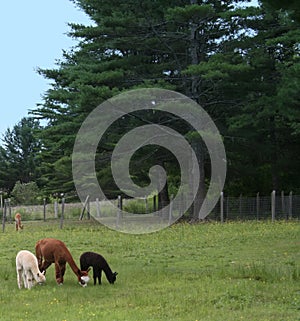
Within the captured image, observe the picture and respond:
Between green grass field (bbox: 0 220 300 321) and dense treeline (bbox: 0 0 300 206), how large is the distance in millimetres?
10988

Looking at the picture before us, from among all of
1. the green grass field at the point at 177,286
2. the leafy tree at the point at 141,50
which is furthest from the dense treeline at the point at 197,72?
the green grass field at the point at 177,286

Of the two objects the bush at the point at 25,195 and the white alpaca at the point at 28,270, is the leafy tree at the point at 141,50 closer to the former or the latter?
the white alpaca at the point at 28,270

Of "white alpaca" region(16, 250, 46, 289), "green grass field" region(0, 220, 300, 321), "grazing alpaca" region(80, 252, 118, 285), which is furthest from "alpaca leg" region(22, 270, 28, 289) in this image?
"grazing alpaca" region(80, 252, 118, 285)

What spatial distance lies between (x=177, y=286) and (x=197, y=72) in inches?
722

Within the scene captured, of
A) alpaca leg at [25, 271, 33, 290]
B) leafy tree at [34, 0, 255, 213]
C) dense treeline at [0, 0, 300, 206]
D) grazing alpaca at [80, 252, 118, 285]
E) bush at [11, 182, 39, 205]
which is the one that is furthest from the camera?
bush at [11, 182, 39, 205]

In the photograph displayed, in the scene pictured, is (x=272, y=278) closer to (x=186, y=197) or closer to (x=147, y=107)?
(x=147, y=107)

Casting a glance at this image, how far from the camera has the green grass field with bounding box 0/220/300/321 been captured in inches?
384

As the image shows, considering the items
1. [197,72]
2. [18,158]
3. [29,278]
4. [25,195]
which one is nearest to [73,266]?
[29,278]

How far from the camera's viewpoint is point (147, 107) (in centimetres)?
3102

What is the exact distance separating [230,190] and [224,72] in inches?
471

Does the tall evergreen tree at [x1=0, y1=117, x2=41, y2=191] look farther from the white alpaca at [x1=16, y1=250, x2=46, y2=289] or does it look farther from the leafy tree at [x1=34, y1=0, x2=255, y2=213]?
the white alpaca at [x1=16, y1=250, x2=46, y2=289]

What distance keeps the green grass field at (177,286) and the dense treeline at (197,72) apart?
10988 mm

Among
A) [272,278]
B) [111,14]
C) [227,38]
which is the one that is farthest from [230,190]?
[272,278]

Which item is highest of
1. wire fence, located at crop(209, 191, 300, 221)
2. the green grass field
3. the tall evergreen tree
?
the tall evergreen tree
